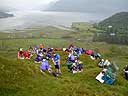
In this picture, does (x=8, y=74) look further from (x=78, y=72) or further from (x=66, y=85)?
(x=78, y=72)

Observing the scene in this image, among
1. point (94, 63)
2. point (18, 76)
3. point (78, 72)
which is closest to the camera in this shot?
point (18, 76)

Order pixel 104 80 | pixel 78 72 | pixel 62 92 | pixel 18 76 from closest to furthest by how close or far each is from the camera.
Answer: pixel 62 92
pixel 18 76
pixel 104 80
pixel 78 72

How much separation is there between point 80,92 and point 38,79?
4718 millimetres

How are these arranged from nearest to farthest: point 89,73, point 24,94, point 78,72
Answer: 1. point 24,94
2. point 89,73
3. point 78,72

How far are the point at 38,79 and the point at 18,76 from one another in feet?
7.06

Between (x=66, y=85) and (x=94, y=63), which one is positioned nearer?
(x=66, y=85)

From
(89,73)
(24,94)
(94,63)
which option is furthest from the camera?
(94,63)

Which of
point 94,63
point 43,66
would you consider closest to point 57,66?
point 43,66

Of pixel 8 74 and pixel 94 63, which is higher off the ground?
pixel 8 74

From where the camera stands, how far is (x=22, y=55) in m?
54.4

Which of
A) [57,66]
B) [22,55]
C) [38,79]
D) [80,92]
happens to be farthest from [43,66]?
[22,55]

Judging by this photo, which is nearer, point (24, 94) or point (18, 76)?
point (24, 94)

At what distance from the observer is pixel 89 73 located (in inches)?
1495

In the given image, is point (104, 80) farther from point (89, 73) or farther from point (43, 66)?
point (43, 66)
